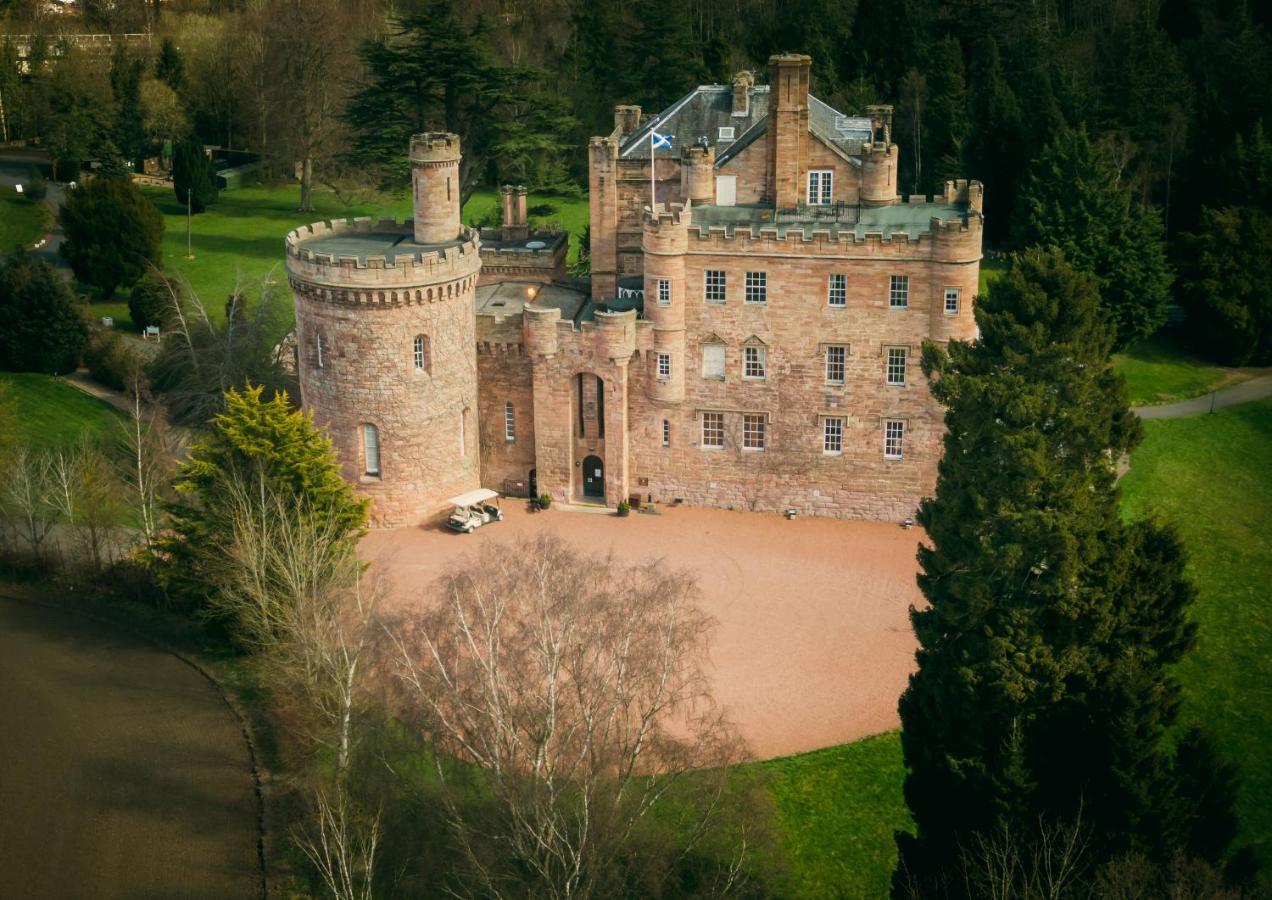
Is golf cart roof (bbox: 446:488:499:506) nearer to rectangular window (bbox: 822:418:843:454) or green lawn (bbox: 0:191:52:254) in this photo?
rectangular window (bbox: 822:418:843:454)

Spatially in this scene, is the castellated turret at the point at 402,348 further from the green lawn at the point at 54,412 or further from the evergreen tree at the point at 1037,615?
the evergreen tree at the point at 1037,615

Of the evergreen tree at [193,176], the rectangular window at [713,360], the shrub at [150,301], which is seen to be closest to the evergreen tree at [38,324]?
the shrub at [150,301]

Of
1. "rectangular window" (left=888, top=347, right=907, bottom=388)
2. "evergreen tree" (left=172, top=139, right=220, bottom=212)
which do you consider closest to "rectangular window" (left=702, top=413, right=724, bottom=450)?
"rectangular window" (left=888, top=347, right=907, bottom=388)

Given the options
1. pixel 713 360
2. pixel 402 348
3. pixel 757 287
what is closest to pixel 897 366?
pixel 757 287

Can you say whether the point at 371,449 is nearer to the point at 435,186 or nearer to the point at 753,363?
the point at 435,186

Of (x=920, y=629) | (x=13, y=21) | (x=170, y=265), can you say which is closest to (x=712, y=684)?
(x=920, y=629)
